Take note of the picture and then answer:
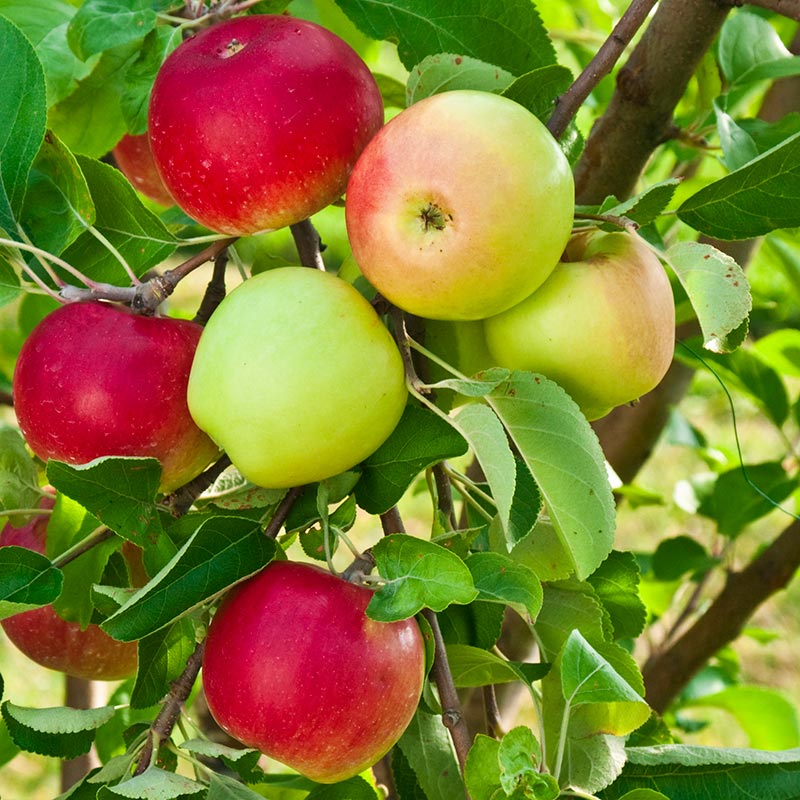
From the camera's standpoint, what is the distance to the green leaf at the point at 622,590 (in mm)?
847

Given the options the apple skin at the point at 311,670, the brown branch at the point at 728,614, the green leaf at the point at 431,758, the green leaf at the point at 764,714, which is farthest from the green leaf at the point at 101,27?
the green leaf at the point at 764,714

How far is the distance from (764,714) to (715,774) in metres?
0.60

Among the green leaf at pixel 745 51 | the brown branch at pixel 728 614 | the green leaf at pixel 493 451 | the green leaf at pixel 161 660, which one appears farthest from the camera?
the brown branch at pixel 728 614

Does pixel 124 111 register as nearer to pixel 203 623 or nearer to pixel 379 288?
pixel 379 288

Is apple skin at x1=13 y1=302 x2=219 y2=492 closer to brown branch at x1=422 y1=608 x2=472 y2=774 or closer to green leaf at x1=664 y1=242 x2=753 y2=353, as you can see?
brown branch at x1=422 y1=608 x2=472 y2=774

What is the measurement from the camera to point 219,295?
761mm

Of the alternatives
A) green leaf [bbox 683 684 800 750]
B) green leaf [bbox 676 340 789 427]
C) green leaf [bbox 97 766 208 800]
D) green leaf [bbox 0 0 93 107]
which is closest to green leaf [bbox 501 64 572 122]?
green leaf [bbox 0 0 93 107]

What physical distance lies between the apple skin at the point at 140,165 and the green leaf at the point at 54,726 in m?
0.51

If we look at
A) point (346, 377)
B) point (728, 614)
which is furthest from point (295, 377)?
point (728, 614)

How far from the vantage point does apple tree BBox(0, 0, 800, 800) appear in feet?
1.98

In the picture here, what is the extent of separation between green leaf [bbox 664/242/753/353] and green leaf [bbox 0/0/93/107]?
1.49 feet

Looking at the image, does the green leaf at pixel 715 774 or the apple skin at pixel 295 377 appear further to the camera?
the green leaf at pixel 715 774

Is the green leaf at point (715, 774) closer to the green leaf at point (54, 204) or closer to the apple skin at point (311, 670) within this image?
the apple skin at point (311, 670)

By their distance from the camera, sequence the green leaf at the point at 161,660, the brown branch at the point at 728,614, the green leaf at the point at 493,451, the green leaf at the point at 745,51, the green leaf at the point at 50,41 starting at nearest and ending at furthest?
the green leaf at the point at 493,451, the green leaf at the point at 161,660, the green leaf at the point at 50,41, the green leaf at the point at 745,51, the brown branch at the point at 728,614
